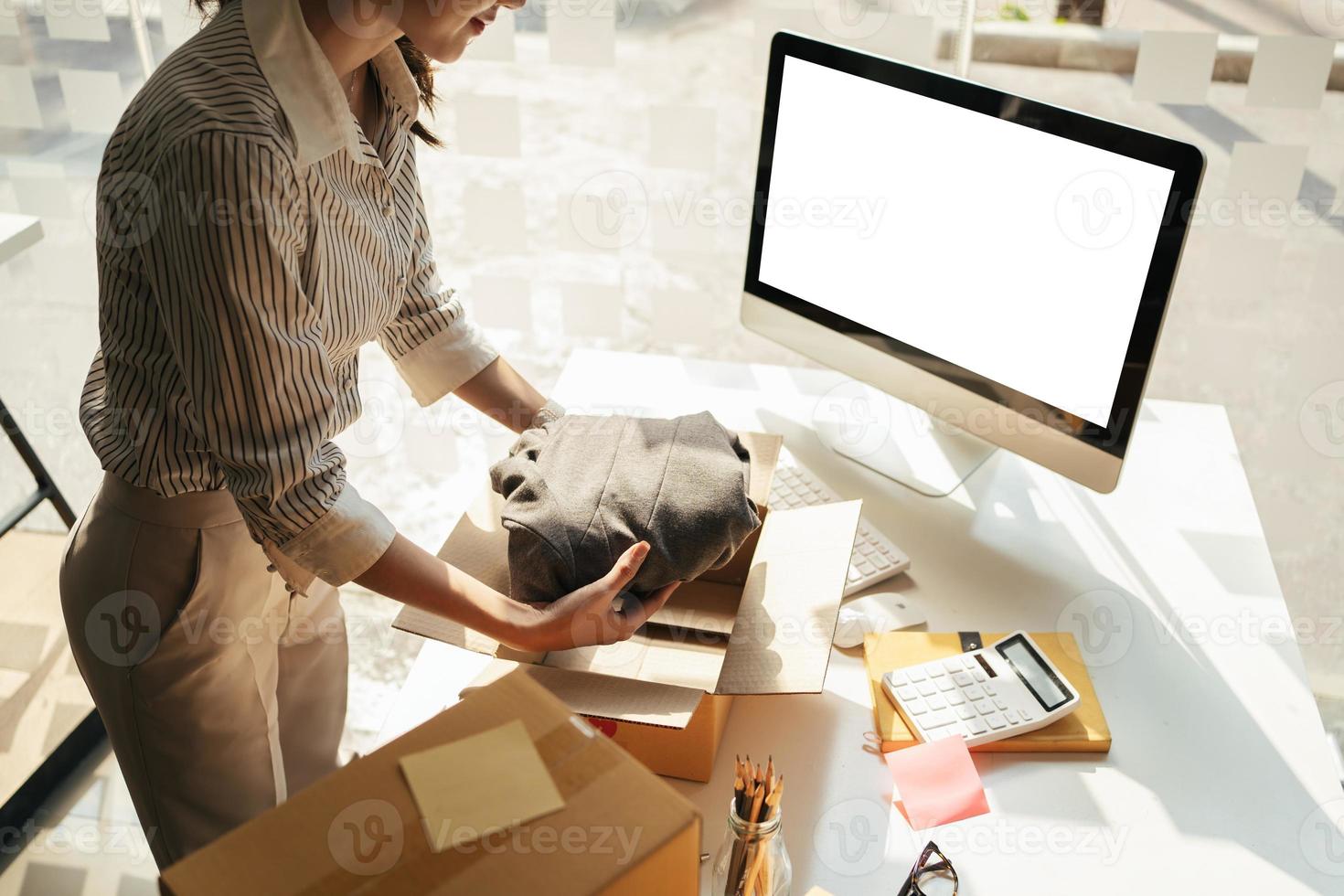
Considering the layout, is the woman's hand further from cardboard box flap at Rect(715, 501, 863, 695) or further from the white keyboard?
the white keyboard

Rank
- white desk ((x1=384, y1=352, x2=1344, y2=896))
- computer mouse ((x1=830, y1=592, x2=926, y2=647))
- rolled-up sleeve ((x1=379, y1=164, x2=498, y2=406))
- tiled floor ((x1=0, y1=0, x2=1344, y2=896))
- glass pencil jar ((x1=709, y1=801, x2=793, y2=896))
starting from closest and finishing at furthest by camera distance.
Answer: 1. glass pencil jar ((x1=709, y1=801, x2=793, y2=896))
2. white desk ((x1=384, y1=352, x2=1344, y2=896))
3. computer mouse ((x1=830, y1=592, x2=926, y2=647))
4. rolled-up sleeve ((x1=379, y1=164, x2=498, y2=406))
5. tiled floor ((x1=0, y1=0, x2=1344, y2=896))

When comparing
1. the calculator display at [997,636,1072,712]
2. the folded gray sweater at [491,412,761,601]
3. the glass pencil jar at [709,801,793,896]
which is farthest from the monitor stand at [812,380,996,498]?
the glass pencil jar at [709,801,793,896]

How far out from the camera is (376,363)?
2840 mm

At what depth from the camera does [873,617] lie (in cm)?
123

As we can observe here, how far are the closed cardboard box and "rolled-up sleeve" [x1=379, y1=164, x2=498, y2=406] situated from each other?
72cm

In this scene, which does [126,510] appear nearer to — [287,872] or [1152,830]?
[287,872]

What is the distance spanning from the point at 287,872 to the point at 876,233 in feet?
3.32

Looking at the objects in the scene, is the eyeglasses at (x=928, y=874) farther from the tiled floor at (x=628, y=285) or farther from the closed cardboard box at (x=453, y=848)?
the tiled floor at (x=628, y=285)

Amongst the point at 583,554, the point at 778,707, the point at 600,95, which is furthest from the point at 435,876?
the point at 600,95

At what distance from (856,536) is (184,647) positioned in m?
0.75

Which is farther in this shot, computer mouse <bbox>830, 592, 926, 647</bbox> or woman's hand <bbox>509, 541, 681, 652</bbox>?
computer mouse <bbox>830, 592, 926, 647</bbox>

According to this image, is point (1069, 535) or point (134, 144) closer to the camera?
point (134, 144)

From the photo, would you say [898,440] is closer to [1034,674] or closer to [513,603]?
[1034,674]

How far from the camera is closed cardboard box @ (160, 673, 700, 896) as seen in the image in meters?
0.62
